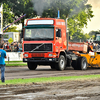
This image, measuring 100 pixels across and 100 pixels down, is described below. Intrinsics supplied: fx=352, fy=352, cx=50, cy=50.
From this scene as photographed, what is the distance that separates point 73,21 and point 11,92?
6521cm

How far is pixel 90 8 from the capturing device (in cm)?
7675

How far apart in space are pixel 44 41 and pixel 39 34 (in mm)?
562

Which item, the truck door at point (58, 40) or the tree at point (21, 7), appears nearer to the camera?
the truck door at point (58, 40)

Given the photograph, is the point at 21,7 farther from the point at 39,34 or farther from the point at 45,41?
the point at 45,41

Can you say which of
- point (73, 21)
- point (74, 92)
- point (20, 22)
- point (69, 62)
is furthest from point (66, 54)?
point (73, 21)

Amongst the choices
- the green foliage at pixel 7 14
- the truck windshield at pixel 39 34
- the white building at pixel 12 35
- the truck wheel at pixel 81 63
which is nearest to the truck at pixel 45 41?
the truck windshield at pixel 39 34

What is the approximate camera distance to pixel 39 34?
22.8 meters

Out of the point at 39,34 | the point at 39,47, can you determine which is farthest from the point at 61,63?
the point at 39,34

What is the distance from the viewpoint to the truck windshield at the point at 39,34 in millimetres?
22688

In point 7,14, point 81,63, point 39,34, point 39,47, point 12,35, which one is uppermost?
point 7,14

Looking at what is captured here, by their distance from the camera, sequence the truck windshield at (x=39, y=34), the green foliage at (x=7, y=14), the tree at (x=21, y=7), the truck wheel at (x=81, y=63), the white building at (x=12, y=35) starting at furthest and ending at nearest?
the white building at (x=12, y=35) → the tree at (x=21, y=7) → the green foliage at (x=7, y=14) → the truck wheel at (x=81, y=63) → the truck windshield at (x=39, y=34)

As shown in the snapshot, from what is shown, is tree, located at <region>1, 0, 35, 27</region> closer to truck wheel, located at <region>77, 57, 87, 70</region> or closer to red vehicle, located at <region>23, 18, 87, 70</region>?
truck wheel, located at <region>77, 57, 87, 70</region>

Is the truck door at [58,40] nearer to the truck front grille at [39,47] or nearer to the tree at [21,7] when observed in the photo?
the truck front grille at [39,47]

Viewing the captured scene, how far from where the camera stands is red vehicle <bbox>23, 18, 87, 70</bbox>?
22.7 meters
